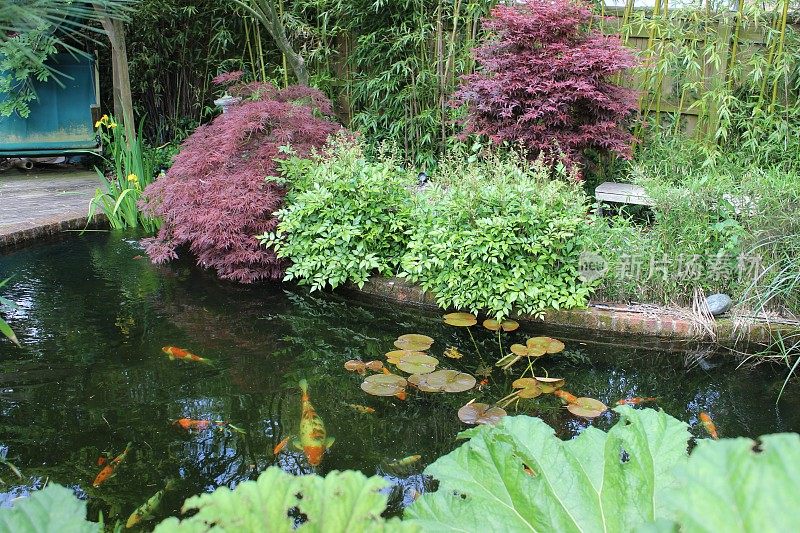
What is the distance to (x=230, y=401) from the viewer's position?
2908mm

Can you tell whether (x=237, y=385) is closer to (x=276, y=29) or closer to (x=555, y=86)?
(x=555, y=86)

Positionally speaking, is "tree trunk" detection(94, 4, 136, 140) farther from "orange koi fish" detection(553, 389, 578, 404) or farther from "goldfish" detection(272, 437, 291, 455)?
"orange koi fish" detection(553, 389, 578, 404)

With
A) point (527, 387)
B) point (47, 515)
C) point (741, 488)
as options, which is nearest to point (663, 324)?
point (527, 387)

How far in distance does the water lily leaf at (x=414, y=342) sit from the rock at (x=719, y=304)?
4.86 ft

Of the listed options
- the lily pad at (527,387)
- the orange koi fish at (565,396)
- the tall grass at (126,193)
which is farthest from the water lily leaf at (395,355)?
the tall grass at (126,193)

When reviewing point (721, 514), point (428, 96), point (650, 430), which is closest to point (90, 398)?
point (650, 430)

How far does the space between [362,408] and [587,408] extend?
929mm

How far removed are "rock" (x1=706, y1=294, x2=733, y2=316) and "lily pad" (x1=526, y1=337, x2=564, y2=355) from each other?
0.84 meters

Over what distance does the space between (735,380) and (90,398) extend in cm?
287

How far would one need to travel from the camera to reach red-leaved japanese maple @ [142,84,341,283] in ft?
14.4

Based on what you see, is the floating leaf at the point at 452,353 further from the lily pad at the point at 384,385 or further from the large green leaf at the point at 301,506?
the large green leaf at the point at 301,506

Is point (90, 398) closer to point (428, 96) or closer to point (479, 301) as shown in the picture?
point (479, 301)

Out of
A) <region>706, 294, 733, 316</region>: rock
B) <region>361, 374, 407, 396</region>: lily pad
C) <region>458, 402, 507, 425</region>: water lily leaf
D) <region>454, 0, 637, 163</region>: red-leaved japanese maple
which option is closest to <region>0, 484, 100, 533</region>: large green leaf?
<region>458, 402, 507, 425</region>: water lily leaf

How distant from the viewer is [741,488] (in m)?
0.61
